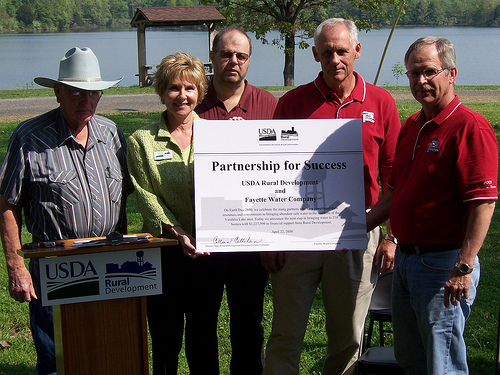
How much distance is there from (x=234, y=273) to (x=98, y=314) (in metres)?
1.02

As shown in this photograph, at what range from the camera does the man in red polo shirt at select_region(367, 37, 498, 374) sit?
9.62 feet

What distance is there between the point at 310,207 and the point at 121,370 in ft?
4.94

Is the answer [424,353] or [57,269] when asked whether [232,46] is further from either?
[424,353]

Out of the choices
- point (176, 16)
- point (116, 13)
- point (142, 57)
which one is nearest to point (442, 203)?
point (142, 57)

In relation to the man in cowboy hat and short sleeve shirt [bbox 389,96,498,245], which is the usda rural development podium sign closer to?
the man in cowboy hat

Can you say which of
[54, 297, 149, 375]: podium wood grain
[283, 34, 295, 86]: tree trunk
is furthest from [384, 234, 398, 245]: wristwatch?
[283, 34, 295, 86]: tree trunk

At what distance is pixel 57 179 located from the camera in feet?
11.3

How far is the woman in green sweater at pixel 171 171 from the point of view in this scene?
3.59 metres

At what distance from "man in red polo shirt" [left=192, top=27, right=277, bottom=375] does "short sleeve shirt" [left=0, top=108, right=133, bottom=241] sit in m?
0.77

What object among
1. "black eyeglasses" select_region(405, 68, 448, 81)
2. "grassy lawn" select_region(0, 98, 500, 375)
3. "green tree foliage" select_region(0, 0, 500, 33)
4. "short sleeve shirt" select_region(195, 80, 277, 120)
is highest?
"green tree foliage" select_region(0, 0, 500, 33)

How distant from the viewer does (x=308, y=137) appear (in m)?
3.56

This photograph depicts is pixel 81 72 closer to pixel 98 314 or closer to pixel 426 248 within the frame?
pixel 98 314

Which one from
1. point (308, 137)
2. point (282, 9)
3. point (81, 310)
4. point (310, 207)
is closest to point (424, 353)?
point (310, 207)
